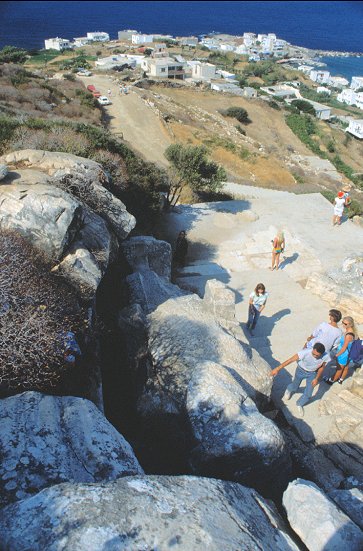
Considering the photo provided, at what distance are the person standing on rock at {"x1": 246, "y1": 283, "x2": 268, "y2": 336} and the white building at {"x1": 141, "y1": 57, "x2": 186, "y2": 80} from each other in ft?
244

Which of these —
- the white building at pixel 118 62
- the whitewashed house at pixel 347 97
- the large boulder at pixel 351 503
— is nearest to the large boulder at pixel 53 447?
the large boulder at pixel 351 503

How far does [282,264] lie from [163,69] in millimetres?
74160

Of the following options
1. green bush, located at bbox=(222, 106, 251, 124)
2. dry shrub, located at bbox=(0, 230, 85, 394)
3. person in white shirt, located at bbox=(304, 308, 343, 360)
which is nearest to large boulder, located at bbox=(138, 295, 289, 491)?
person in white shirt, located at bbox=(304, 308, 343, 360)

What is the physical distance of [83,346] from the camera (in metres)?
6.04

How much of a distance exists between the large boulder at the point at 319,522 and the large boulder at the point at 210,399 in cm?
61

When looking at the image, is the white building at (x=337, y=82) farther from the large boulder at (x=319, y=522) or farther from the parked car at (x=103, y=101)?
the large boulder at (x=319, y=522)

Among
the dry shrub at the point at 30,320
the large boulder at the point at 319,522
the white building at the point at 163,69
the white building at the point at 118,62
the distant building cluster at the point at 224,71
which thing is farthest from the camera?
the distant building cluster at the point at 224,71

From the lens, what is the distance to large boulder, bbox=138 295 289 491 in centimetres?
490

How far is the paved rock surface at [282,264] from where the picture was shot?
823cm

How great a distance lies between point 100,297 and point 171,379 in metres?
2.92

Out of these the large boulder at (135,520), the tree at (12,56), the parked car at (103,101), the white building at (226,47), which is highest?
the white building at (226,47)

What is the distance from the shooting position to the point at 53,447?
3943 millimetres

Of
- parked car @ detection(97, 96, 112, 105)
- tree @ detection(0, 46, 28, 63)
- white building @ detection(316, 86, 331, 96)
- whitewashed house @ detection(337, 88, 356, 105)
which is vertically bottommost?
whitewashed house @ detection(337, 88, 356, 105)

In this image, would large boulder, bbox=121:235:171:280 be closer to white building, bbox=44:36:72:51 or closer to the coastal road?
the coastal road
